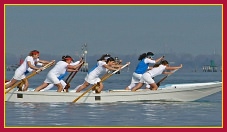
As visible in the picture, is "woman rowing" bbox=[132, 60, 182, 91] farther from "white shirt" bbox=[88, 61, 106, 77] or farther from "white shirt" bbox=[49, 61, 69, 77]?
"white shirt" bbox=[49, 61, 69, 77]

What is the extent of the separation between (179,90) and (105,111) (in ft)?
14.7

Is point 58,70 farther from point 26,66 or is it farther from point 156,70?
point 156,70

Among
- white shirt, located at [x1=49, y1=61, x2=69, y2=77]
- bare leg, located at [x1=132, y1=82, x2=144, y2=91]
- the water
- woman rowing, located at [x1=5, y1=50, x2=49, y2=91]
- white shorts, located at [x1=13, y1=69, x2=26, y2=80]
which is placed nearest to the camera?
the water

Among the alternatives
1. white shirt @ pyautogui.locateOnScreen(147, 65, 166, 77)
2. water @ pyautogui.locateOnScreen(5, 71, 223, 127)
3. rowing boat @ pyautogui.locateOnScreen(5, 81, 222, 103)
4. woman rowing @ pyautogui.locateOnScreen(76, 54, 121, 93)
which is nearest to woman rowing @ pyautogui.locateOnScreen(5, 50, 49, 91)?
rowing boat @ pyautogui.locateOnScreen(5, 81, 222, 103)

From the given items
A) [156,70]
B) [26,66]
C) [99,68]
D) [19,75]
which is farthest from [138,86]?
[19,75]

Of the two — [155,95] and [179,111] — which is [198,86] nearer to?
[155,95]

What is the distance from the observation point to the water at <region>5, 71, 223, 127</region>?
68.6 feet

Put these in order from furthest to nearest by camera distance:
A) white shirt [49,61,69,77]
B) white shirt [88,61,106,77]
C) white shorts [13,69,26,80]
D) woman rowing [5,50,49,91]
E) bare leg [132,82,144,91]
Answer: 1. bare leg [132,82,144,91]
2. white shirt [88,61,106,77]
3. white shorts [13,69,26,80]
4. white shirt [49,61,69,77]
5. woman rowing [5,50,49,91]

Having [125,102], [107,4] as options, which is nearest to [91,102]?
[125,102]

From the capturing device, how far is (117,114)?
77.0 ft

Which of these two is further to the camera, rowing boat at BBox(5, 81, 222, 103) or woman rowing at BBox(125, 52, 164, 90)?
woman rowing at BBox(125, 52, 164, 90)

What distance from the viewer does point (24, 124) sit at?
67.5ft

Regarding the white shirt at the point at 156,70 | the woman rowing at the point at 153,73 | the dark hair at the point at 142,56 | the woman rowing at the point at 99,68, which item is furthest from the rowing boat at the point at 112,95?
the dark hair at the point at 142,56

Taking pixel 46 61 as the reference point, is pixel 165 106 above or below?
below
